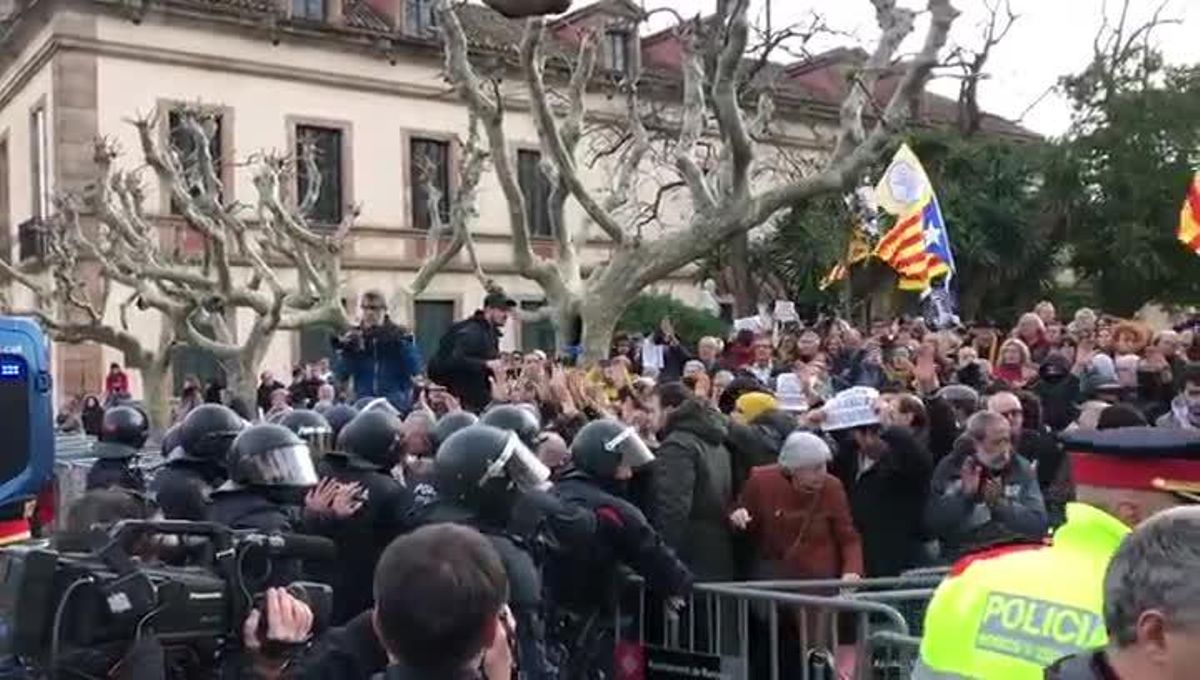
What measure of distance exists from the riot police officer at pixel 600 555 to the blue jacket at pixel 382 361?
19.3 ft

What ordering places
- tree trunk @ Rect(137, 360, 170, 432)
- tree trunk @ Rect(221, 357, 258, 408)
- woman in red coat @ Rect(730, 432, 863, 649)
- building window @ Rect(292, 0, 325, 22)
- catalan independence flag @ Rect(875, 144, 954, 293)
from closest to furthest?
woman in red coat @ Rect(730, 432, 863, 649) → catalan independence flag @ Rect(875, 144, 954, 293) → tree trunk @ Rect(221, 357, 258, 408) → tree trunk @ Rect(137, 360, 170, 432) → building window @ Rect(292, 0, 325, 22)

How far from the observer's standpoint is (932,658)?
3.01 metres

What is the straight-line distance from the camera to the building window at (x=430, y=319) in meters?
36.1

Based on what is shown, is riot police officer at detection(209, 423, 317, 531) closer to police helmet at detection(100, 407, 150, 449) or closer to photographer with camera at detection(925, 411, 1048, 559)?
photographer with camera at detection(925, 411, 1048, 559)

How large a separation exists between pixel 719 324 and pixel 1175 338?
24.2 metres

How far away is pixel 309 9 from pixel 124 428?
27.9 metres

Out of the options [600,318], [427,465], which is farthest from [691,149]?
[427,465]

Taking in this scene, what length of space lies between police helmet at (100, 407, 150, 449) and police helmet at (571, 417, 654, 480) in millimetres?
3081

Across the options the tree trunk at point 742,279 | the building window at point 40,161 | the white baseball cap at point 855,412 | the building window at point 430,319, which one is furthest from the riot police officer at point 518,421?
the building window at point 430,319

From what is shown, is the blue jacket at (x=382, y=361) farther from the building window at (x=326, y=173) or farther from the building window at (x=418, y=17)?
the building window at (x=418, y=17)

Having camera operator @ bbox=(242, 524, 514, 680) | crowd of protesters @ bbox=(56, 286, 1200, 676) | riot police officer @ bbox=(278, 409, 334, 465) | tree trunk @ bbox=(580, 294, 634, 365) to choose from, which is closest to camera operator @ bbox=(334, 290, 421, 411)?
crowd of protesters @ bbox=(56, 286, 1200, 676)

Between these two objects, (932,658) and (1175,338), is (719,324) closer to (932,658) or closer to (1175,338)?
(1175,338)

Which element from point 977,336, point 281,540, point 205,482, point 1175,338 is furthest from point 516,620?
point 977,336

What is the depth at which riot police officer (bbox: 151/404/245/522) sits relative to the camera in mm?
6297
